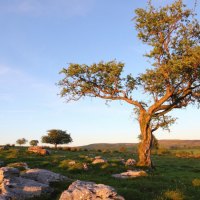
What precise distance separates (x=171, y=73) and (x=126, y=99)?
711cm

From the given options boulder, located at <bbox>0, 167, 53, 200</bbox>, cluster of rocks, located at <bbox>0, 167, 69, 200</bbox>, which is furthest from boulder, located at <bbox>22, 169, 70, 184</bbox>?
boulder, located at <bbox>0, 167, 53, 200</bbox>

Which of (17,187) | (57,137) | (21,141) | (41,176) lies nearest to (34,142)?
(21,141)

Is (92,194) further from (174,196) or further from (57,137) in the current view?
(57,137)

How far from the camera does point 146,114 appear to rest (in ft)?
138

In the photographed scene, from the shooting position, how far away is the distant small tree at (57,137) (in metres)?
117

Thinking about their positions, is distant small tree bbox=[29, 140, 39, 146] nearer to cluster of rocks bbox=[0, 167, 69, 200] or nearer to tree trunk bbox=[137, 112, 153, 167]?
tree trunk bbox=[137, 112, 153, 167]

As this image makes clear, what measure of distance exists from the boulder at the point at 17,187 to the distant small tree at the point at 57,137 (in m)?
96.3

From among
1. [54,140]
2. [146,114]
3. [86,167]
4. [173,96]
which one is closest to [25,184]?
[86,167]

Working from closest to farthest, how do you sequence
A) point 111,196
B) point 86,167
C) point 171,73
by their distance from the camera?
point 111,196, point 86,167, point 171,73

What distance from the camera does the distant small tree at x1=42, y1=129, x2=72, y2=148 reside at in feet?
383

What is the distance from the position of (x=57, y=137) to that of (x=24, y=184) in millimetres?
98131

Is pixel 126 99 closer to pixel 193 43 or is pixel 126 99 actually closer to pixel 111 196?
pixel 193 43

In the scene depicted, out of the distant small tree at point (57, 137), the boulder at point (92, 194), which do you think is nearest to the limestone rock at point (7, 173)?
the boulder at point (92, 194)

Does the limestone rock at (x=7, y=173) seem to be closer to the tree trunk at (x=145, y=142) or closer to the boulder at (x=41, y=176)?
the boulder at (x=41, y=176)
